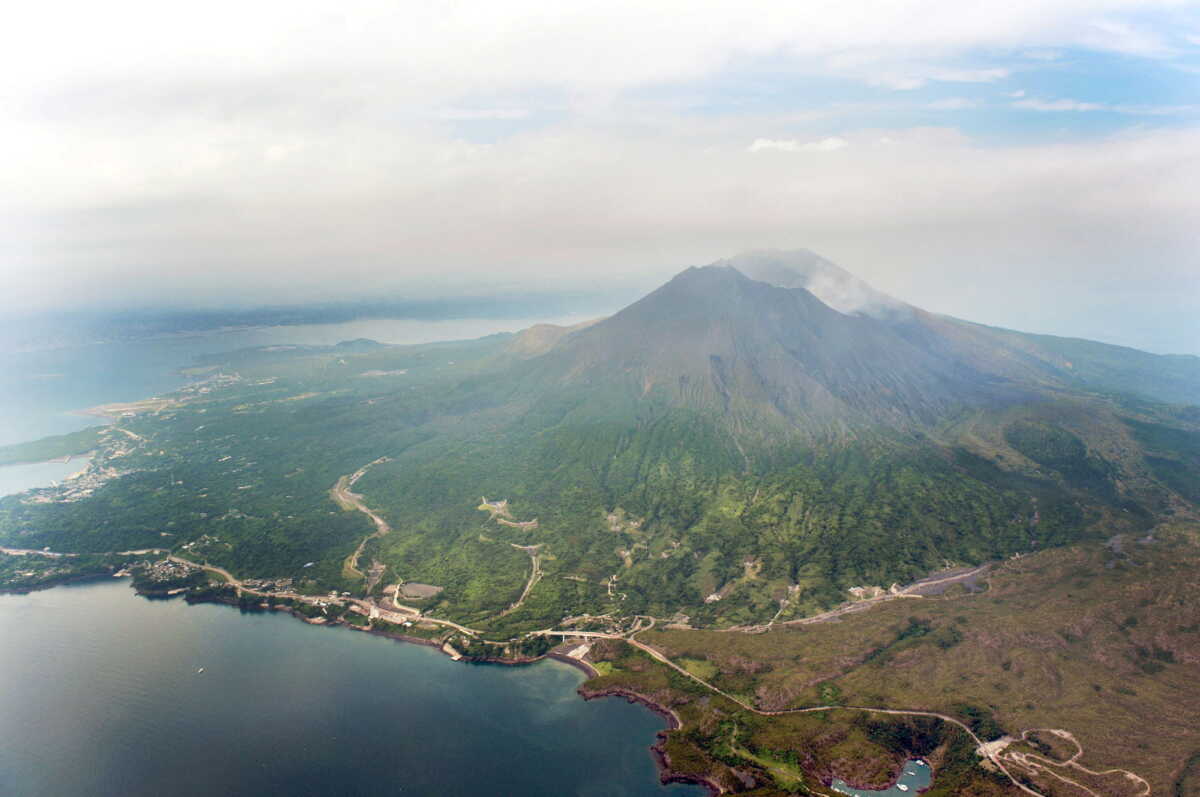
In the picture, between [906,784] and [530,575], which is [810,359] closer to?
[530,575]

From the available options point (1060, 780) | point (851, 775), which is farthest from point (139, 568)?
point (1060, 780)

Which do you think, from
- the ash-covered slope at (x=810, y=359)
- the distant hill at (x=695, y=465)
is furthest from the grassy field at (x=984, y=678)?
the ash-covered slope at (x=810, y=359)

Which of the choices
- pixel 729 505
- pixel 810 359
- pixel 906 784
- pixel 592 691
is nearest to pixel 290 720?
pixel 592 691

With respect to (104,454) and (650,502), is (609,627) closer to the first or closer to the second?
(650,502)

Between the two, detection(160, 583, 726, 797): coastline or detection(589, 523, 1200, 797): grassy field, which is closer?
detection(589, 523, 1200, 797): grassy field

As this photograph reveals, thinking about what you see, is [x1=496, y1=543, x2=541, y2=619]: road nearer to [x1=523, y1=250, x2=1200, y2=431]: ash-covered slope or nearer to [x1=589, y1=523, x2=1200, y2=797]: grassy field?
[x1=589, y1=523, x2=1200, y2=797]: grassy field

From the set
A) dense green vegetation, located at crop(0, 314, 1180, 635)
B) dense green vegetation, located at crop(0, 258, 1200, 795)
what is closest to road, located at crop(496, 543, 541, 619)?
dense green vegetation, located at crop(0, 258, 1200, 795)

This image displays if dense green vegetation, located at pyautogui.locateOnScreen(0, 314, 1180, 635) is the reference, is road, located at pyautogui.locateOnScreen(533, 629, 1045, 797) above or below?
below
